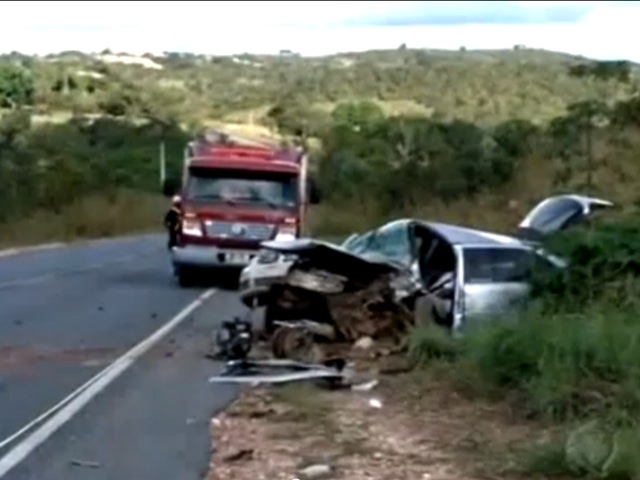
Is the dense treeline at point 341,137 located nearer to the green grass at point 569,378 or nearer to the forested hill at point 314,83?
the forested hill at point 314,83

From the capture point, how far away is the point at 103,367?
16062mm

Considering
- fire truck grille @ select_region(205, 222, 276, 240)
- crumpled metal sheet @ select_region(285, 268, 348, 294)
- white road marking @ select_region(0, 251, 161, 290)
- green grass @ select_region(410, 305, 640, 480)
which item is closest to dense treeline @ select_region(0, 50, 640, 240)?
white road marking @ select_region(0, 251, 161, 290)

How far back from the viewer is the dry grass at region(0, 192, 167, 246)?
171 ft

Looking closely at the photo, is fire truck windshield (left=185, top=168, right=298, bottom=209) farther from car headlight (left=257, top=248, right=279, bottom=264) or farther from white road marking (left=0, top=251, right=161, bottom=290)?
car headlight (left=257, top=248, right=279, bottom=264)

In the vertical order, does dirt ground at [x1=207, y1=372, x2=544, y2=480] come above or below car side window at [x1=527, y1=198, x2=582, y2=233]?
below

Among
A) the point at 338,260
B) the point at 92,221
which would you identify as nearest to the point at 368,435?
the point at 338,260

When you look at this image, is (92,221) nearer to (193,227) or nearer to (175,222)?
(175,222)

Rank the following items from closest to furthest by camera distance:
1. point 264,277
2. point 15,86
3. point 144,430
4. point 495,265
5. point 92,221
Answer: point 144,430 < point 495,265 < point 264,277 < point 92,221 < point 15,86

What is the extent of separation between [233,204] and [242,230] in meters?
0.48

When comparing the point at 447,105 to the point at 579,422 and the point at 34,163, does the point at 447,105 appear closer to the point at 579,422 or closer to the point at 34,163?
the point at 34,163

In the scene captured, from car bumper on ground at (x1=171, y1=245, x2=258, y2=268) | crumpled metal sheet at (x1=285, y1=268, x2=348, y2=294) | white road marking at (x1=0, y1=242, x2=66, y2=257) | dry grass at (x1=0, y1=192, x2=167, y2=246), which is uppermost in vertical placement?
crumpled metal sheet at (x1=285, y1=268, x2=348, y2=294)

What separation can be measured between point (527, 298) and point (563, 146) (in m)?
27.8

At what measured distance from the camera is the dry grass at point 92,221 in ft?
171

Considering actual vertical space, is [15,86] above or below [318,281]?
below
